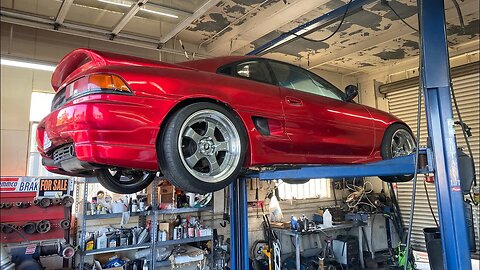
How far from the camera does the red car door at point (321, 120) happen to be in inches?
99.6

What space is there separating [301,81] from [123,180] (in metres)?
1.77

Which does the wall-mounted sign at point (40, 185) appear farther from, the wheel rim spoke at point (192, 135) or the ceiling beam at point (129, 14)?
the wheel rim spoke at point (192, 135)

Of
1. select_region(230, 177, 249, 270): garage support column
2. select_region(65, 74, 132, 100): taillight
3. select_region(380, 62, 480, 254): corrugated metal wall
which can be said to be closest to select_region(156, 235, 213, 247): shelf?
select_region(230, 177, 249, 270): garage support column

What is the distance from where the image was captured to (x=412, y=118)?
284 inches

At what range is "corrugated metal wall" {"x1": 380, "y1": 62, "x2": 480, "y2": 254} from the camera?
627cm

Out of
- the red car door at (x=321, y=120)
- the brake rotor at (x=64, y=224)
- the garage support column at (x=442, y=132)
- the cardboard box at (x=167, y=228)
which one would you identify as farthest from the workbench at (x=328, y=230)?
the garage support column at (x=442, y=132)

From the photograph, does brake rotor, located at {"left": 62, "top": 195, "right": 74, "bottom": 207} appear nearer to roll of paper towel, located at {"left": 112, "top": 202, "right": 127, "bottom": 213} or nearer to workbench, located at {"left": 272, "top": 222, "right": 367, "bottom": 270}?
roll of paper towel, located at {"left": 112, "top": 202, "right": 127, "bottom": 213}

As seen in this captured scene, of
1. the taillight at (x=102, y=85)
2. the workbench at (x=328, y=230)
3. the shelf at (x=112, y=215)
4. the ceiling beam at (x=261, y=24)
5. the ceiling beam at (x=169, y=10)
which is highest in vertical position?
the ceiling beam at (x=261, y=24)

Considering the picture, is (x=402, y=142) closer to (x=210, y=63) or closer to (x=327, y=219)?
(x=210, y=63)

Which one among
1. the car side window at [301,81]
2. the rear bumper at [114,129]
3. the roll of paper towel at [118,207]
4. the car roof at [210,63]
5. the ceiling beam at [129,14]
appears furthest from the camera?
the roll of paper towel at [118,207]

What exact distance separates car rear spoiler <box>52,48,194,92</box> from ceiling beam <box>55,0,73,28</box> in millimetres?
1672

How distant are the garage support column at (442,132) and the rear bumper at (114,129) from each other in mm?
1435

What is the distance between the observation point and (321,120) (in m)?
2.69

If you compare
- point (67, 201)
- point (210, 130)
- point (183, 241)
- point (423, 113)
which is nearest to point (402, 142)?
point (210, 130)
